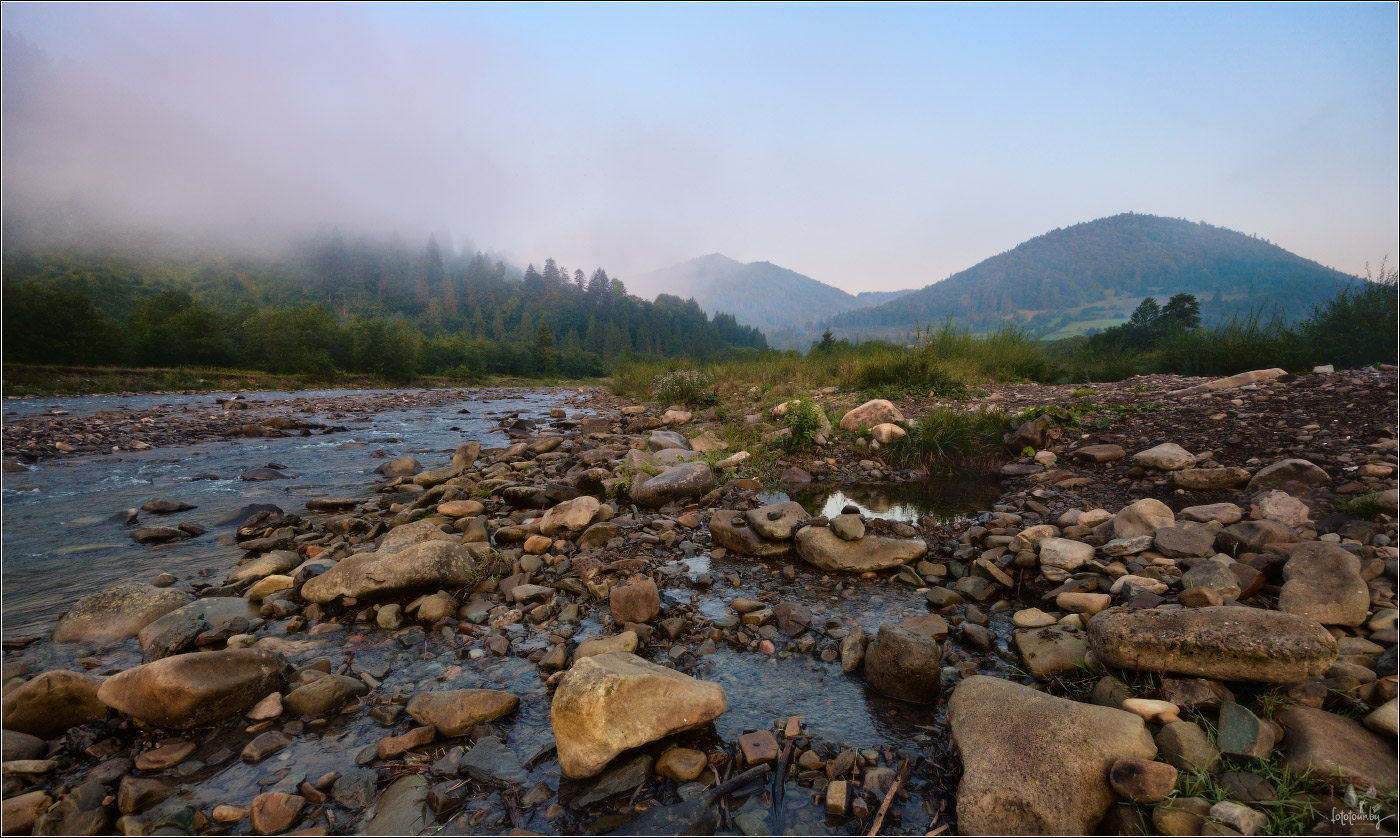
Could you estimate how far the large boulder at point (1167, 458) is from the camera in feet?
17.5

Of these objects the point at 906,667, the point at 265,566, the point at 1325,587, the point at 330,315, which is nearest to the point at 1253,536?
the point at 1325,587

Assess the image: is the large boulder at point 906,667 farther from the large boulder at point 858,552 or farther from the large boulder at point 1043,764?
the large boulder at point 858,552

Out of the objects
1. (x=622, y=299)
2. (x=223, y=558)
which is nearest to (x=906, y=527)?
(x=223, y=558)

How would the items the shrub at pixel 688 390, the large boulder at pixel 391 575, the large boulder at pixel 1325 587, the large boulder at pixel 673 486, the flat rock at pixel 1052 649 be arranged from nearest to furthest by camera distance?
the large boulder at pixel 1325 587, the flat rock at pixel 1052 649, the large boulder at pixel 391 575, the large boulder at pixel 673 486, the shrub at pixel 688 390

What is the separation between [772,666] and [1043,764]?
5.03ft

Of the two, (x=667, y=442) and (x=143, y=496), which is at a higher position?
(x=667, y=442)

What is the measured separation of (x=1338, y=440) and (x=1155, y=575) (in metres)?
3.16

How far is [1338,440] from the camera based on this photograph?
4.60 meters

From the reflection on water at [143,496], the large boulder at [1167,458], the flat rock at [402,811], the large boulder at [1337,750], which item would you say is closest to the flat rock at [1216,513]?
the large boulder at [1167,458]

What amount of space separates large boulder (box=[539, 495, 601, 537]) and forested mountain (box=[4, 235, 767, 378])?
4414 millimetres

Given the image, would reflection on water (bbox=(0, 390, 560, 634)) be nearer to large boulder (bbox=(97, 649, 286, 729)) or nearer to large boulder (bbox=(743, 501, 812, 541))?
large boulder (bbox=(97, 649, 286, 729))

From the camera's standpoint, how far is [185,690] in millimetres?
2580

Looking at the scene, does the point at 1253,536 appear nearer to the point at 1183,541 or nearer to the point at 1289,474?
the point at 1183,541

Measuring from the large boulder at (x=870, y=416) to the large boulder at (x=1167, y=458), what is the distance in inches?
145
